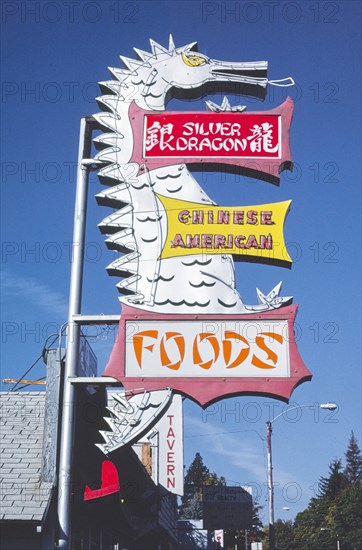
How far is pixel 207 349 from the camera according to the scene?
40.1ft

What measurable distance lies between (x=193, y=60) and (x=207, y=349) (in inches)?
210

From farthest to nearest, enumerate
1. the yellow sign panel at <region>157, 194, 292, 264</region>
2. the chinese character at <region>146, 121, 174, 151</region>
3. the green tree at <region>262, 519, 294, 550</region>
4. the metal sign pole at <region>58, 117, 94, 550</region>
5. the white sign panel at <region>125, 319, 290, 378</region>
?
the green tree at <region>262, 519, 294, 550</region>
the chinese character at <region>146, 121, 174, 151</region>
the yellow sign panel at <region>157, 194, 292, 264</region>
the white sign panel at <region>125, 319, 290, 378</region>
the metal sign pole at <region>58, 117, 94, 550</region>

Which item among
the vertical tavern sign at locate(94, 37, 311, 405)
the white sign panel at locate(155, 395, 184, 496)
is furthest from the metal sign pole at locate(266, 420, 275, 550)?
the vertical tavern sign at locate(94, 37, 311, 405)

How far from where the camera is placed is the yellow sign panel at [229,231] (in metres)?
12.7

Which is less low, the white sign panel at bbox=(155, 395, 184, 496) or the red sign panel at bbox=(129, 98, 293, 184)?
the red sign panel at bbox=(129, 98, 293, 184)

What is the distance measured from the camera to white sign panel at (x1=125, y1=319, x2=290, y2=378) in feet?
39.7

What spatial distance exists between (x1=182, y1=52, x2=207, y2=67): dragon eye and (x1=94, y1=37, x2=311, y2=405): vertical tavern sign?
19 mm

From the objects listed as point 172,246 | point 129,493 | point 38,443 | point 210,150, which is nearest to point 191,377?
point 172,246

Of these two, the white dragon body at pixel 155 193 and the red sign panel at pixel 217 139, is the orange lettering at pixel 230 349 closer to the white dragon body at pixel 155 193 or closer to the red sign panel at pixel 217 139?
the white dragon body at pixel 155 193

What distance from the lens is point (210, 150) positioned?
13555 mm

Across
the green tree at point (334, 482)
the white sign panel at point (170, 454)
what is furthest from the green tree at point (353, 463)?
the white sign panel at point (170, 454)

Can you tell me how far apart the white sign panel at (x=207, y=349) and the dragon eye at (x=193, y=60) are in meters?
4.82

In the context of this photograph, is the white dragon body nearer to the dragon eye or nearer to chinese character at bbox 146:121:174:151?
the dragon eye

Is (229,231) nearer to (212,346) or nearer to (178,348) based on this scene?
(212,346)
